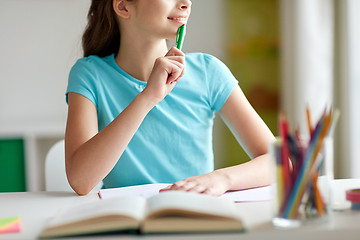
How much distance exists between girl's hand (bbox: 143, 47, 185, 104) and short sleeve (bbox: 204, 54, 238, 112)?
27cm

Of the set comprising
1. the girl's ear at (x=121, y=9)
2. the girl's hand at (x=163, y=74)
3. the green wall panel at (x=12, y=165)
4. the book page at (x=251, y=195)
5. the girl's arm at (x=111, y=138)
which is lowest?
the green wall panel at (x=12, y=165)

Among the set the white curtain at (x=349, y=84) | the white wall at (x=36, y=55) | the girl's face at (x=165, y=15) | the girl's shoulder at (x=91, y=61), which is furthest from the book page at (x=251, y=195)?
the white wall at (x=36, y=55)

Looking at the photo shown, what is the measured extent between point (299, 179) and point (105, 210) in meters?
0.28

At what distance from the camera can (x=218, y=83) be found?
1507 mm

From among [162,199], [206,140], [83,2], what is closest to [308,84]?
[83,2]

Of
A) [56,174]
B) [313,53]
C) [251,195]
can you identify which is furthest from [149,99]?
[313,53]

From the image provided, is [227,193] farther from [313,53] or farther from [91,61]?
[313,53]

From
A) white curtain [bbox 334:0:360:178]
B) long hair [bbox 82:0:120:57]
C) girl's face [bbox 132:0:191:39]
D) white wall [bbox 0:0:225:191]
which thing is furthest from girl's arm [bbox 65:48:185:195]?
white wall [bbox 0:0:225:191]

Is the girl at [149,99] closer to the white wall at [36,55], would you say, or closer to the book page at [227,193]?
the book page at [227,193]

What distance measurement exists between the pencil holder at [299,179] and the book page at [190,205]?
0.23ft

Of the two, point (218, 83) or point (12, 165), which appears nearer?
point (218, 83)

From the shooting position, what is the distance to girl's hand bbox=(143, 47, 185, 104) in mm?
1213

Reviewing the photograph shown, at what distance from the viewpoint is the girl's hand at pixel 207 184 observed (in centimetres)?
103

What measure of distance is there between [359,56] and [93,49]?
79.0 inches
